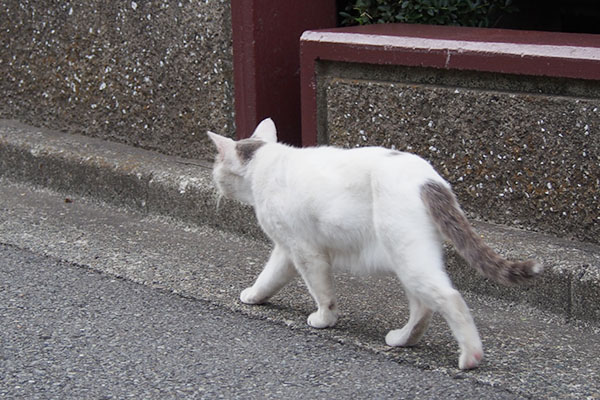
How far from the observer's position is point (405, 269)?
10.6 feet

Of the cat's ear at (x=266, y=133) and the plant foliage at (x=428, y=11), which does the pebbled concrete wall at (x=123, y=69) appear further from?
the cat's ear at (x=266, y=133)

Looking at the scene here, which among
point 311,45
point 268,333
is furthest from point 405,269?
point 311,45

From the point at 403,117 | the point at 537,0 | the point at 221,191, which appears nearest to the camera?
the point at 221,191

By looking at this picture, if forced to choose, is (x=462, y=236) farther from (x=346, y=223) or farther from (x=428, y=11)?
(x=428, y=11)

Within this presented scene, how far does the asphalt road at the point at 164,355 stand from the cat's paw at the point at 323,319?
0.21 ft

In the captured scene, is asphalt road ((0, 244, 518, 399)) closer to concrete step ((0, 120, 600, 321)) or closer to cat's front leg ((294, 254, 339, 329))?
cat's front leg ((294, 254, 339, 329))

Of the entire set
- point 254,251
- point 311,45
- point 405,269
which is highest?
point 311,45

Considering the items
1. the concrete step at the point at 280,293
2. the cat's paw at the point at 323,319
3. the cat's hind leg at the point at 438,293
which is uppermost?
the cat's hind leg at the point at 438,293

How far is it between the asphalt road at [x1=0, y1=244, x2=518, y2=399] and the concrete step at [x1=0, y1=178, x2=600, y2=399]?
64 mm

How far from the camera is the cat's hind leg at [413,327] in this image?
136 inches

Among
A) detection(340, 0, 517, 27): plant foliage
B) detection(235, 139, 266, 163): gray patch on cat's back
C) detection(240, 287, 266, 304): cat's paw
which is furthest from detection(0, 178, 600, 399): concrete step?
detection(340, 0, 517, 27): plant foliage

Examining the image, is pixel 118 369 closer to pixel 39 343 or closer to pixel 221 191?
pixel 39 343

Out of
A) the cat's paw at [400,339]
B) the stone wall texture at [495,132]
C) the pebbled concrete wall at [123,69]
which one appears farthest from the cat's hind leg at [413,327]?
the pebbled concrete wall at [123,69]

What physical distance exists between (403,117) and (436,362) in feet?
4.91
